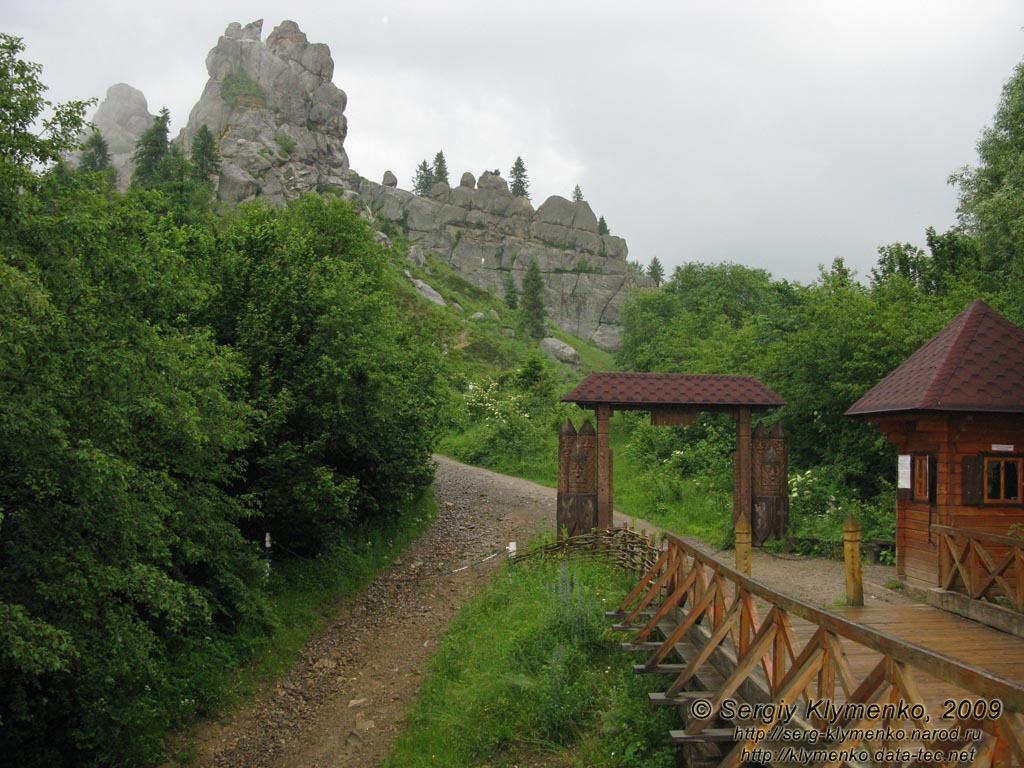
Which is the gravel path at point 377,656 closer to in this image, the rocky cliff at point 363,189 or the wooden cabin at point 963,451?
the wooden cabin at point 963,451

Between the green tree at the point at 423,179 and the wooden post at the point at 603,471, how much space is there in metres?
106

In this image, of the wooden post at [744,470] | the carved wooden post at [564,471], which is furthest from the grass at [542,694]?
the wooden post at [744,470]

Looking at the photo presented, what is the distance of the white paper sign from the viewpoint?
41.1 ft

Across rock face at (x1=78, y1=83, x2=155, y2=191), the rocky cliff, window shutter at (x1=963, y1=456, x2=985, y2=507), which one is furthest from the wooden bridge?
rock face at (x1=78, y1=83, x2=155, y2=191)

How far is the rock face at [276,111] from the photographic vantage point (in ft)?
259

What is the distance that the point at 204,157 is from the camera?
66750 millimetres

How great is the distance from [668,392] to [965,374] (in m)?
5.87

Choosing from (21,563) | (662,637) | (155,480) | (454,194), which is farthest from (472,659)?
(454,194)

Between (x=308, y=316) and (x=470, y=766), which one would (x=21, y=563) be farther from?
(x=308, y=316)

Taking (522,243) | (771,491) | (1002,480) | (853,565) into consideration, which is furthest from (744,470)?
(522,243)

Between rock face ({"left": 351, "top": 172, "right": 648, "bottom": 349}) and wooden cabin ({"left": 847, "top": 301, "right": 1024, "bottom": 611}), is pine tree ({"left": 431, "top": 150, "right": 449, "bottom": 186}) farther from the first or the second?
wooden cabin ({"left": 847, "top": 301, "right": 1024, "bottom": 611})

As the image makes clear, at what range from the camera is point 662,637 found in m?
10.1

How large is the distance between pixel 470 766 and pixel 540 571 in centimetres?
583

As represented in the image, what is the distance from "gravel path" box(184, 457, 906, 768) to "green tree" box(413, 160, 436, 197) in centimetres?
10347
